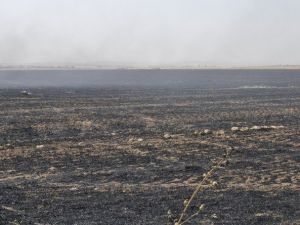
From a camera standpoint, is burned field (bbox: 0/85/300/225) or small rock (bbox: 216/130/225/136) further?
small rock (bbox: 216/130/225/136)

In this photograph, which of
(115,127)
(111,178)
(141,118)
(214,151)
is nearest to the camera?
(111,178)

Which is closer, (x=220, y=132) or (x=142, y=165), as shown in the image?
(x=142, y=165)

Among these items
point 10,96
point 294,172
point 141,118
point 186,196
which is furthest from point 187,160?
point 10,96

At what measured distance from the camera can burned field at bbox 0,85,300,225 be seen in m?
13.2

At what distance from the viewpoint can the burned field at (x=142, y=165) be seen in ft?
43.2

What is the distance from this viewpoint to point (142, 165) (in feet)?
62.6

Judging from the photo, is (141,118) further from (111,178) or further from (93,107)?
(111,178)

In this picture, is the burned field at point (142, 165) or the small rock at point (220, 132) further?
the small rock at point (220, 132)

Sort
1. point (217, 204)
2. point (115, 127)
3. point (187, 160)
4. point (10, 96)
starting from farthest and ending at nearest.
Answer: point (10, 96)
point (115, 127)
point (187, 160)
point (217, 204)

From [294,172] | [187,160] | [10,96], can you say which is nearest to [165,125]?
[187,160]

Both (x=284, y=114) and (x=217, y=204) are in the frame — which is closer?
(x=217, y=204)

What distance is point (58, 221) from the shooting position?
12359 mm

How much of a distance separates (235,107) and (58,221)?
29497 millimetres

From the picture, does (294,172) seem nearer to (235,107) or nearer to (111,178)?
(111,178)
